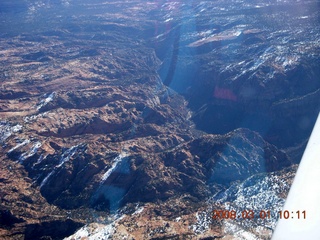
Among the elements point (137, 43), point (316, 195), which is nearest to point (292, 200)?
point (316, 195)

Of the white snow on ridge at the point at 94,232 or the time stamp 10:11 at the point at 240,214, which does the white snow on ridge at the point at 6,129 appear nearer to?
the white snow on ridge at the point at 94,232

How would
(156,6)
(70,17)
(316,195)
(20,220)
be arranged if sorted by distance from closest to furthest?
(316,195) < (20,220) < (70,17) < (156,6)

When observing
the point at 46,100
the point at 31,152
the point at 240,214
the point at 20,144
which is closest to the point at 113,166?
the point at 31,152

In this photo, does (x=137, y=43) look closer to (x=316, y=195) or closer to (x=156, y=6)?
(x=156, y=6)

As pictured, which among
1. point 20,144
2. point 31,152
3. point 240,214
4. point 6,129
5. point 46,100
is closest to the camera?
point 240,214


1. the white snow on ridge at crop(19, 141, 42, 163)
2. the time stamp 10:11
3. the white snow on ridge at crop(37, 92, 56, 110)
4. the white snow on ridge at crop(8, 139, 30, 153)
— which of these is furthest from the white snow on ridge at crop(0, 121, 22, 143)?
the time stamp 10:11

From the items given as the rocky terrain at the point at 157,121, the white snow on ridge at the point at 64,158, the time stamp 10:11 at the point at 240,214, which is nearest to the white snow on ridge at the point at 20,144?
the rocky terrain at the point at 157,121

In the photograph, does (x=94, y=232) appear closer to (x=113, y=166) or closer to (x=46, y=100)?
(x=113, y=166)

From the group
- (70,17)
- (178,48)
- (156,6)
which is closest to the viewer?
(178,48)

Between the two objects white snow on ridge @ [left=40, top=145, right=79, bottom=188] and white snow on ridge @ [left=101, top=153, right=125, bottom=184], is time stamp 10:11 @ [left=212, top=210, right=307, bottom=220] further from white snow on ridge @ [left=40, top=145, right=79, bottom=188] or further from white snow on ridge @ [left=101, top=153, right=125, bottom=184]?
white snow on ridge @ [left=40, top=145, right=79, bottom=188]
